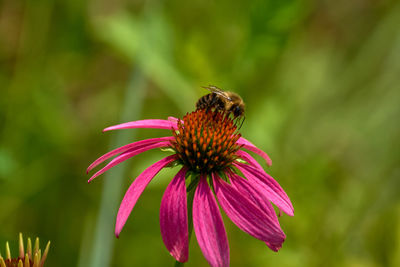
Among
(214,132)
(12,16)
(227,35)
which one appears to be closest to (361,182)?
(227,35)

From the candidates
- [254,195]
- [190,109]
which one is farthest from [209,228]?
[190,109]

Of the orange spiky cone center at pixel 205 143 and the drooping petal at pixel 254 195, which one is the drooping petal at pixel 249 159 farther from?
the drooping petal at pixel 254 195

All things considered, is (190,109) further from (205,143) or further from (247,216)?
(247,216)

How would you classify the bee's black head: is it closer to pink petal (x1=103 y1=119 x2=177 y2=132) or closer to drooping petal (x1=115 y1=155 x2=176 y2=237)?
pink petal (x1=103 y1=119 x2=177 y2=132)

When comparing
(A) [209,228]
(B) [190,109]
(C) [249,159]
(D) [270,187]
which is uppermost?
(B) [190,109]

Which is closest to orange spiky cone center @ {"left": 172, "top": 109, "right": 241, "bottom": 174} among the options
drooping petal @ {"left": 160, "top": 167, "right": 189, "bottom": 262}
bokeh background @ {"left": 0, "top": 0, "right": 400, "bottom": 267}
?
drooping petal @ {"left": 160, "top": 167, "right": 189, "bottom": 262}

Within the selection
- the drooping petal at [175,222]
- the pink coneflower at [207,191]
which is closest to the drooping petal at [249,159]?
the pink coneflower at [207,191]
